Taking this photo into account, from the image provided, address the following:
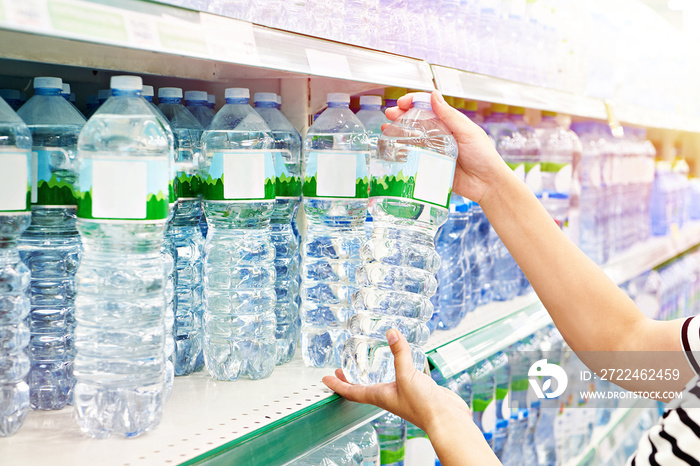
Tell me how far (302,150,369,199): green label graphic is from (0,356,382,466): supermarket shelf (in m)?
0.39

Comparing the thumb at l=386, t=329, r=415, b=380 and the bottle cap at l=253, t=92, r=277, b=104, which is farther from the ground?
the bottle cap at l=253, t=92, r=277, b=104

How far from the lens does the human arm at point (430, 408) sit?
110 centimetres

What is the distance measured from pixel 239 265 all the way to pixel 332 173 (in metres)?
0.27

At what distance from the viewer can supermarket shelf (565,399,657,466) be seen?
2941mm

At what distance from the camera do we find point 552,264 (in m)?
1.52

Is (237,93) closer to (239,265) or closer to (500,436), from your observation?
(239,265)

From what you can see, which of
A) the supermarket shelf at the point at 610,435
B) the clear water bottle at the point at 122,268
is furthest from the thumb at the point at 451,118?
the supermarket shelf at the point at 610,435

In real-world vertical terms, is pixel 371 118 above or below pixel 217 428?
above

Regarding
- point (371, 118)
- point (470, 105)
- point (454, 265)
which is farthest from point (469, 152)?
point (470, 105)

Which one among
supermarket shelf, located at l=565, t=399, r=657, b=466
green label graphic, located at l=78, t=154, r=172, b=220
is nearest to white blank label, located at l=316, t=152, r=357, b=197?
green label graphic, located at l=78, t=154, r=172, b=220

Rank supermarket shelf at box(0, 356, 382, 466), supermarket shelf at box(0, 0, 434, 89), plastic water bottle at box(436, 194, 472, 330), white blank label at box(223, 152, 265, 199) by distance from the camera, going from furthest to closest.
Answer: plastic water bottle at box(436, 194, 472, 330) → white blank label at box(223, 152, 265, 199) → supermarket shelf at box(0, 356, 382, 466) → supermarket shelf at box(0, 0, 434, 89)

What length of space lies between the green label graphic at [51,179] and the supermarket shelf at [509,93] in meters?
0.83

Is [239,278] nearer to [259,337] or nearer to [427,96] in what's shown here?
[259,337]

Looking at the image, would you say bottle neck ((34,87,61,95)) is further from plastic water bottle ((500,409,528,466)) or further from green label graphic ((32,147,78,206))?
plastic water bottle ((500,409,528,466))
